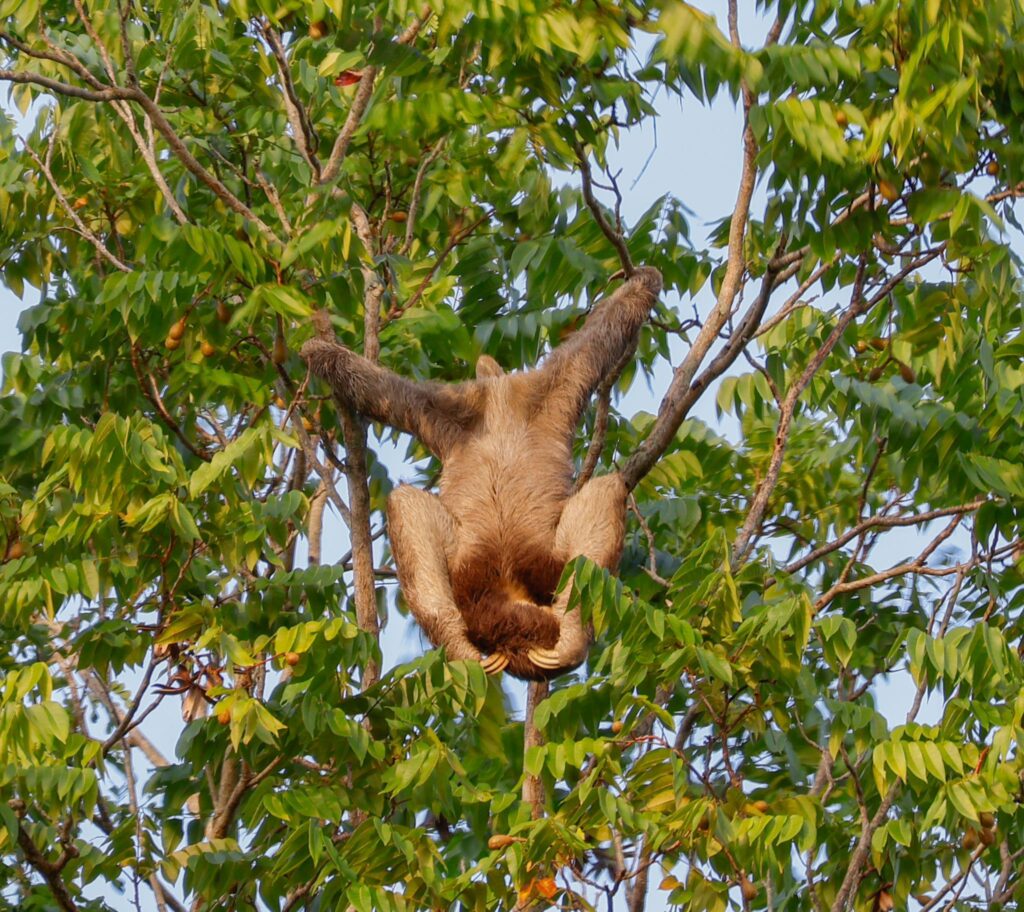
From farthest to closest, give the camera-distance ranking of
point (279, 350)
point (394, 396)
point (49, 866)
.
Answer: point (394, 396) → point (279, 350) → point (49, 866)

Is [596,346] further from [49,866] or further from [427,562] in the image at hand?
[49,866]

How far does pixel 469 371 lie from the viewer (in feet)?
28.2

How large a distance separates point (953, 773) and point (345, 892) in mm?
2401

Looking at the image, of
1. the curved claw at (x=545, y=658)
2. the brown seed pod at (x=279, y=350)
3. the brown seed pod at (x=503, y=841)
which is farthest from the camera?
the curved claw at (x=545, y=658)

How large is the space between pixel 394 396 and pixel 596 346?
1.12 m

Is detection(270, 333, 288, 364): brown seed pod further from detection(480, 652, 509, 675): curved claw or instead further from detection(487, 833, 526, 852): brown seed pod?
detection(487, 833, 526, 852): brown seed pod

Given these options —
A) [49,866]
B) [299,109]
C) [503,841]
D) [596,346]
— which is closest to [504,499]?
[596,346]

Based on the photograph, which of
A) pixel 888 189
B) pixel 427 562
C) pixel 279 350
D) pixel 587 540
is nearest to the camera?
pixel 888 189

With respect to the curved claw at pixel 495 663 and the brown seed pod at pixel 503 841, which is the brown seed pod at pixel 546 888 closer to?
the brown seed pod at pixel 503 841

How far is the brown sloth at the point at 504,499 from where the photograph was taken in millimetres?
7156

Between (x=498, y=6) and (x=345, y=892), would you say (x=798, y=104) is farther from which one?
(x=345, y=892)

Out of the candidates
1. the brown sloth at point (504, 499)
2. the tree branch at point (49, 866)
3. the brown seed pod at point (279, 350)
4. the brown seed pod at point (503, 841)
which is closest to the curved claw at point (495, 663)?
the brown sloth at point (504, 499)

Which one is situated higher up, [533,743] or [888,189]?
[888,189]

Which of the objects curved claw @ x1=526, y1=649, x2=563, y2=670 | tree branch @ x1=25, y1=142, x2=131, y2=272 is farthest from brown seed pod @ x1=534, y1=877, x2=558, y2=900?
tree branch @ x1=25, y1=142, x2=131, y2=272
